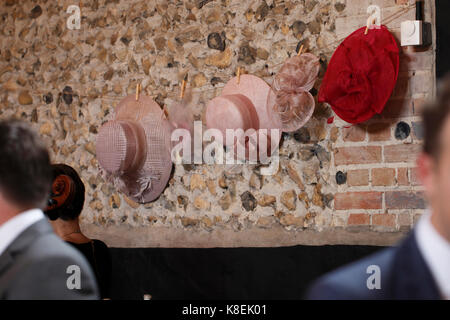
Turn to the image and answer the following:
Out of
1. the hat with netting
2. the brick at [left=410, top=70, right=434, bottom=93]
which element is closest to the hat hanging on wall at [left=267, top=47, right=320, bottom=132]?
the brick at [left=410, top=70, right=434, bottom=93]

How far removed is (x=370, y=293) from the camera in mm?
800

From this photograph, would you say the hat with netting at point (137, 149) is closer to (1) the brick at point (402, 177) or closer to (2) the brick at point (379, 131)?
(2) the brick at point (379, 131)

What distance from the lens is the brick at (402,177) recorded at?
1.84 metres

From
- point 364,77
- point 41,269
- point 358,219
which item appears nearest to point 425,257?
point 41,269

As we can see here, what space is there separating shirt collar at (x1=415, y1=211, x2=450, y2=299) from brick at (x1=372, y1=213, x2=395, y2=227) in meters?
1.11

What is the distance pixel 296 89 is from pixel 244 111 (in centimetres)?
21

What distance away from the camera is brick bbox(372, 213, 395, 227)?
1862 millimetres

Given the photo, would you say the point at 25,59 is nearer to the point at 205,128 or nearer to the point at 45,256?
the point at 205,128

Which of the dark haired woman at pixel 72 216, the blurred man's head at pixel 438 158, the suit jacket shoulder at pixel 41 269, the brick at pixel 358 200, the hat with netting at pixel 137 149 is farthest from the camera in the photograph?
the hat with netting at pixel 137 149

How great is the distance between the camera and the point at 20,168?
911mm

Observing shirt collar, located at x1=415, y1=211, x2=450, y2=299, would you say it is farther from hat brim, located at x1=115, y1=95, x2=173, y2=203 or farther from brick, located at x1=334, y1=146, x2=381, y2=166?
hat brim, located at x1=115, y1=95, x2=173, y2=203

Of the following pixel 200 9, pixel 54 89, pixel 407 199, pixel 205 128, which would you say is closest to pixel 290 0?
pixel 200 9

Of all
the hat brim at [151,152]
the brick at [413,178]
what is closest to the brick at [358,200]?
the brick at [413,178]

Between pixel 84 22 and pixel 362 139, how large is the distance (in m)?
1.36
